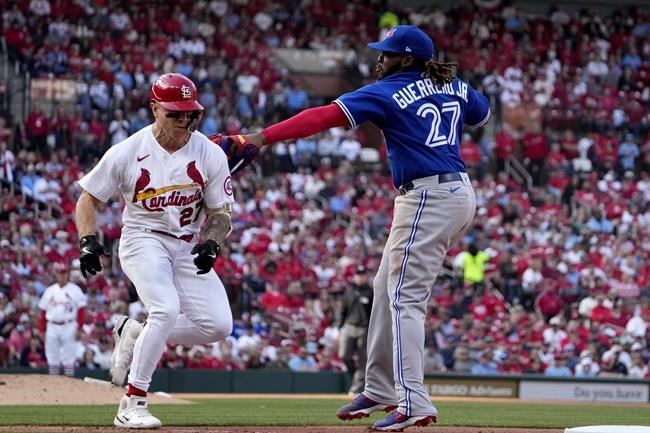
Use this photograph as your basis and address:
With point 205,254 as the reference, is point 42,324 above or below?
below

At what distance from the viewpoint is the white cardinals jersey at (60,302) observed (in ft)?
56.0

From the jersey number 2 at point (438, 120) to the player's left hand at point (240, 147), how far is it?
0.95 m

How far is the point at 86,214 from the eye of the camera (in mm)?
7516

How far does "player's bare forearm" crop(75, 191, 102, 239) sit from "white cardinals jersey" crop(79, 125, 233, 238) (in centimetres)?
6

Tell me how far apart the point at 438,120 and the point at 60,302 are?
1089 centimetres

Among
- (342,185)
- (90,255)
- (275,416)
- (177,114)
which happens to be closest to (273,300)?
(342,185)

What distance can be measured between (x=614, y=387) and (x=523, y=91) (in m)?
10.3

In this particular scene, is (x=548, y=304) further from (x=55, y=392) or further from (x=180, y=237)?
(x=180, y=237)

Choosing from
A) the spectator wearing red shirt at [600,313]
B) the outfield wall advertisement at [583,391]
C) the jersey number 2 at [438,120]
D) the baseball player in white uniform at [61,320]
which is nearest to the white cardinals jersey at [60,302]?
the baseball player in white uniform at [61,320]

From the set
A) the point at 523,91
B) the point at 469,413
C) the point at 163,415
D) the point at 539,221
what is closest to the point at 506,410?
the point at 469,413

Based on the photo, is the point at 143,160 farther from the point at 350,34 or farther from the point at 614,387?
the point at 350,34

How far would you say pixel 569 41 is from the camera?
29359 millimetres

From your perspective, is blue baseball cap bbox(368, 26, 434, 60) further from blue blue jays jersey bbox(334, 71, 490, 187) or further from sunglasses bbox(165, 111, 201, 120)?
sunglasses bbox(165, 111, 201, 120)

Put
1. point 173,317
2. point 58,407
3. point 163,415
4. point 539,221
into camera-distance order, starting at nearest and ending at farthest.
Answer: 1. point 173,317
2. point 163,415
3. point 58,407
4. point 539,221
